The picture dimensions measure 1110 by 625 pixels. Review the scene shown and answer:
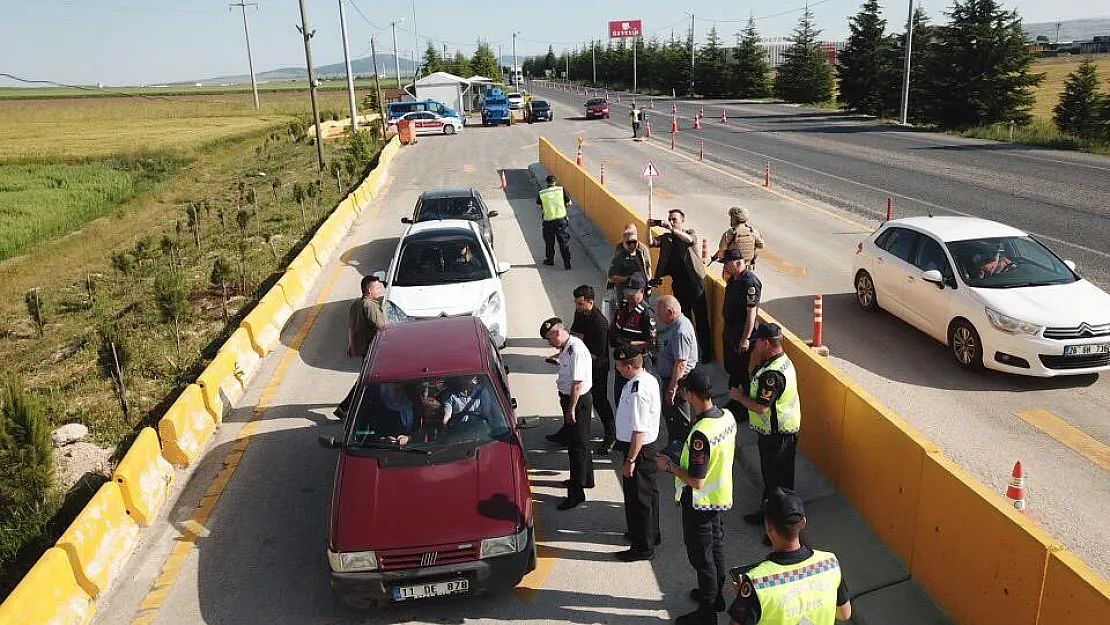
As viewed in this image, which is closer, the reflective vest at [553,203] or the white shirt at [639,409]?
A: the white shirt at [639,409]

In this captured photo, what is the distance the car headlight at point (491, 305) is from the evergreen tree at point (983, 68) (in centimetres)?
3496

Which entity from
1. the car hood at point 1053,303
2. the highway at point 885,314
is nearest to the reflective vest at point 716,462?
the highway at point 885,314

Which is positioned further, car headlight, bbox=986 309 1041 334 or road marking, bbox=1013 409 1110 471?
car headlight, bbox=986 309 1041 334

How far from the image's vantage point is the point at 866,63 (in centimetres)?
5297

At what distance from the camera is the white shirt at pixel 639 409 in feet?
20.3

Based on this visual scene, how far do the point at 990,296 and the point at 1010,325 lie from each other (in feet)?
1.82

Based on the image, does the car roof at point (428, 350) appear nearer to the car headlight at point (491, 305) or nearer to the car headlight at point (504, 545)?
the car headlight at point (504, 545)

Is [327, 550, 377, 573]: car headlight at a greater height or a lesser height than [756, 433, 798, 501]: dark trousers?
lesser

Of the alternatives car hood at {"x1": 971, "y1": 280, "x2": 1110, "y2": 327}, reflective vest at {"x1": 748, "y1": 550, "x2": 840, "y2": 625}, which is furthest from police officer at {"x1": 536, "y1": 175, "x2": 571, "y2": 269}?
reflective vest at {"x1": 748, "y1": 550, "x2": 840, "y2": 625}

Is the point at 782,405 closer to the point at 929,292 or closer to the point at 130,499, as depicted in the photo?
the point at 130,499

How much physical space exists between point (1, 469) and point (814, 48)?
2649 inches

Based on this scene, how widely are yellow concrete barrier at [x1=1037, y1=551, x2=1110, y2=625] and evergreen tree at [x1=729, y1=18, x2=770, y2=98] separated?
7774cm

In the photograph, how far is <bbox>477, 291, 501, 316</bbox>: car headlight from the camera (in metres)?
11.4

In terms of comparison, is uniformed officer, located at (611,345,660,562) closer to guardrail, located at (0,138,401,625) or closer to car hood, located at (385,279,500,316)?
guardrail, located at (0,138,401,625)
